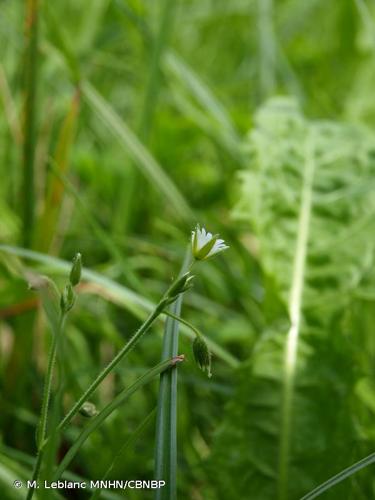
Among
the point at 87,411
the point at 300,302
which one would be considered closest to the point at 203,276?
the point at 300,302

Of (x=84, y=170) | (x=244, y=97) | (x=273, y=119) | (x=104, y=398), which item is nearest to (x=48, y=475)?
(x=104, y=398)

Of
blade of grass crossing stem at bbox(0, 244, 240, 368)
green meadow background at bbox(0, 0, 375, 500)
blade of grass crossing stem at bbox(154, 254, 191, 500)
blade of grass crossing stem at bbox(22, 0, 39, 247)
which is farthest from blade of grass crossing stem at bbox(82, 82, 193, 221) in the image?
blade of grass crossing stem at bbox(154, 254, 191, 500)

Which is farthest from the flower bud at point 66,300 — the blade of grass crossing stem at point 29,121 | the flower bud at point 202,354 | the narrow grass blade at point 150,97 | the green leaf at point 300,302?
the narrow grass blade at point 150,97

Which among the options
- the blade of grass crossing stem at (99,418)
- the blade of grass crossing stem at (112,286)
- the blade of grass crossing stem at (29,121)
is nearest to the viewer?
the blade of grass crossing stem at (99,418)

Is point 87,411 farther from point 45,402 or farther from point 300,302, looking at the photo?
point 300,302

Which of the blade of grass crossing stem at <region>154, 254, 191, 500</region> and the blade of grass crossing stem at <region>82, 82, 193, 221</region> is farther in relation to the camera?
the blade of grass crossing stem at <region>82, 82, 193, 221</region>

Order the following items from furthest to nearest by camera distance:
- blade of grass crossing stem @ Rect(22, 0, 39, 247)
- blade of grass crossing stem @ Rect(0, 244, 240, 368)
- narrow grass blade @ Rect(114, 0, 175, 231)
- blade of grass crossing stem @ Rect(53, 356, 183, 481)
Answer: narrow grass blade @ Rect(114, 0, 175, 231)
blade of grass crossing stem @ Rect(22, 0, 39, 247)
blade of grass crossing stem @ Rect(0, 244, 240, 368)
blade of grass crossing stem @ Rect(53, 356, 183, 481)

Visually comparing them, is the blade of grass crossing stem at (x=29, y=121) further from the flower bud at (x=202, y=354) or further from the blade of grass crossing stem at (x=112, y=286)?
the flower bud at (x=202, y=354)

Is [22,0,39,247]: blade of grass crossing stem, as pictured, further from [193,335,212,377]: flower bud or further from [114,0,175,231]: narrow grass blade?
[193,335,212,377]: flower bud
